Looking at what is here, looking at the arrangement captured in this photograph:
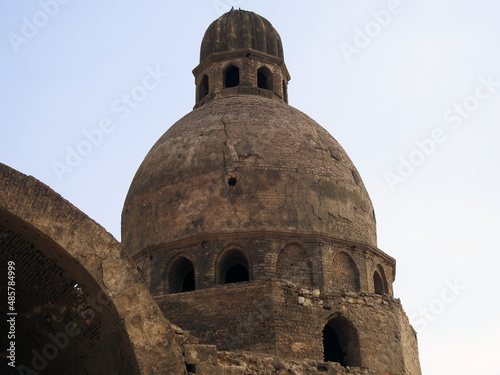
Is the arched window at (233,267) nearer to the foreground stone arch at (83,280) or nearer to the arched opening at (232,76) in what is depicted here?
the arched opening at (232,76)

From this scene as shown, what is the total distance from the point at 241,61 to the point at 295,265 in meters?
6.17

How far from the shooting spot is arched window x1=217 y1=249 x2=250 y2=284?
1404 centimetres

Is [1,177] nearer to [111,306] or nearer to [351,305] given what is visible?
[111,306]

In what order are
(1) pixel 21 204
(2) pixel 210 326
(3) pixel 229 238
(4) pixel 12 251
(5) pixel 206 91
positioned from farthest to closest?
(5) pixel 206 91 → (3) pixel 229 238 → (2) pixel 210 326 → (4) pixel 12 251 → (1) pixel 21 204

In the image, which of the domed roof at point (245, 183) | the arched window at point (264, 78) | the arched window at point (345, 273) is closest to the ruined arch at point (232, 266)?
the domed roof at point (245, 183)

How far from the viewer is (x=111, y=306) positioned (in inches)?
297

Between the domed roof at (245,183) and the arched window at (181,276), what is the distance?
52 cm

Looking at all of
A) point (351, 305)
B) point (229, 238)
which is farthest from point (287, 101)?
point (351, 305)

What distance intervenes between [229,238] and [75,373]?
213 inches

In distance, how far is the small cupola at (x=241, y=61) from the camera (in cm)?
1781

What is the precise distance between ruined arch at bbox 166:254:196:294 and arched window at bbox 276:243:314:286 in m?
1.82

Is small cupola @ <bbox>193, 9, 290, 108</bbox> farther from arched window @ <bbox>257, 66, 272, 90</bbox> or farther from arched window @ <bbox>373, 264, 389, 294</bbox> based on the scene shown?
arched window @ <bbox>373, 264, 389, 294</bbox>

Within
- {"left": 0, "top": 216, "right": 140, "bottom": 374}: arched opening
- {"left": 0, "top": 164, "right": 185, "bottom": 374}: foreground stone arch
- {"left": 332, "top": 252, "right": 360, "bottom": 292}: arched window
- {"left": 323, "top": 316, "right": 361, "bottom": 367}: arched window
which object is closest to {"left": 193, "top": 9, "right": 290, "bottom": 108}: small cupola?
{"left": 332, "top": 252, "right": 360, "bottom": 292}: arched window

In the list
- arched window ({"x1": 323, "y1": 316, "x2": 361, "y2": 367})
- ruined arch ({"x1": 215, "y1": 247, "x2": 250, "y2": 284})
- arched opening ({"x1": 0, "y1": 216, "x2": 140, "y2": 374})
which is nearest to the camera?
arched opening ({"x1": 0, "y1": 216, "x2": 140, "y2": 374})
